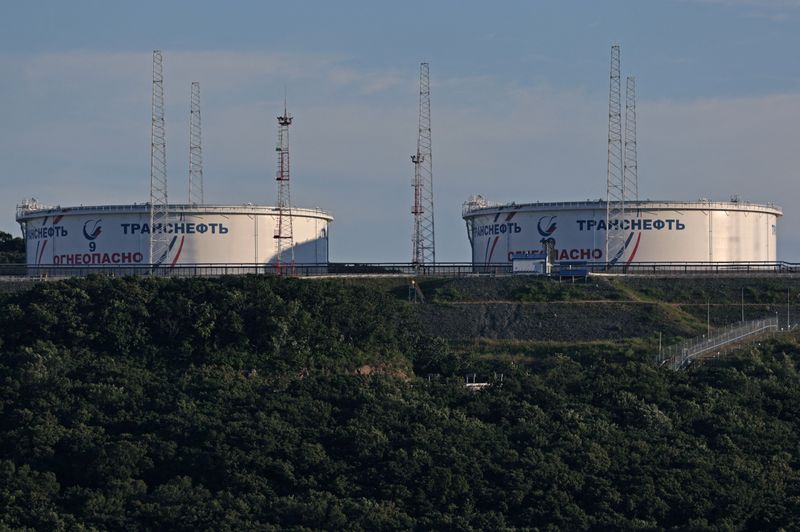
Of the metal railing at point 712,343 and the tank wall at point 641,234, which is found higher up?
the tank wall at point 641,234

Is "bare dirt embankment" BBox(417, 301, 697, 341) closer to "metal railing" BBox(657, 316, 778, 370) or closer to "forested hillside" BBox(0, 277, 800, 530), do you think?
"forested hillside" BBox(0, 277, 800, 530)

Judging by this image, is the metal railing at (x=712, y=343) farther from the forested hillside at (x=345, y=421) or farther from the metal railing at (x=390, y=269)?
the metal railing at (x=390, y=269)

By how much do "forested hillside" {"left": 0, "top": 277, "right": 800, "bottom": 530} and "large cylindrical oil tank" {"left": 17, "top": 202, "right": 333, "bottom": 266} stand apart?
19.7 metres

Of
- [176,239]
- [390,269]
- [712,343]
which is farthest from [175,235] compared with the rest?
[712,343]

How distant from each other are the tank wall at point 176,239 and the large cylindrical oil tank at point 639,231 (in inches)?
583

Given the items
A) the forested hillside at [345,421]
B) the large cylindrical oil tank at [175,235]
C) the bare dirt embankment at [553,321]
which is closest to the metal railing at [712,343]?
the forested hillside at [345,421]

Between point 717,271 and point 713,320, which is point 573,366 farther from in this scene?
point 717,271

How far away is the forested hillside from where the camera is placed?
61781mm

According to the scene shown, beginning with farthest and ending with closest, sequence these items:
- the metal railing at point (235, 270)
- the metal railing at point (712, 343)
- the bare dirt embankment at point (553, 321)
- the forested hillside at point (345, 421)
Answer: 1. the metal railing at point (235, 270)
2. the bare dirt embankment at point (553, 321)
3. the metal railing at point (712, 343)
4. the forested hillside at point (345, 421)

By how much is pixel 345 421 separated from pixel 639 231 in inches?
1630

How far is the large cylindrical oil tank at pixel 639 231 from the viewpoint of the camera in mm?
106688

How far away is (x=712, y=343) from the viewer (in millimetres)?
86000

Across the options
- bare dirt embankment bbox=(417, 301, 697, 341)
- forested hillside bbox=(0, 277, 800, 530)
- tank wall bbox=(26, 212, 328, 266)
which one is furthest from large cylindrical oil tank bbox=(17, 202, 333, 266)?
forested hillside bbox=(0, 277, 800, 530)

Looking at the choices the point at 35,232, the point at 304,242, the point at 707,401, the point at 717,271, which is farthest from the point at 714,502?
the point at 35,232
